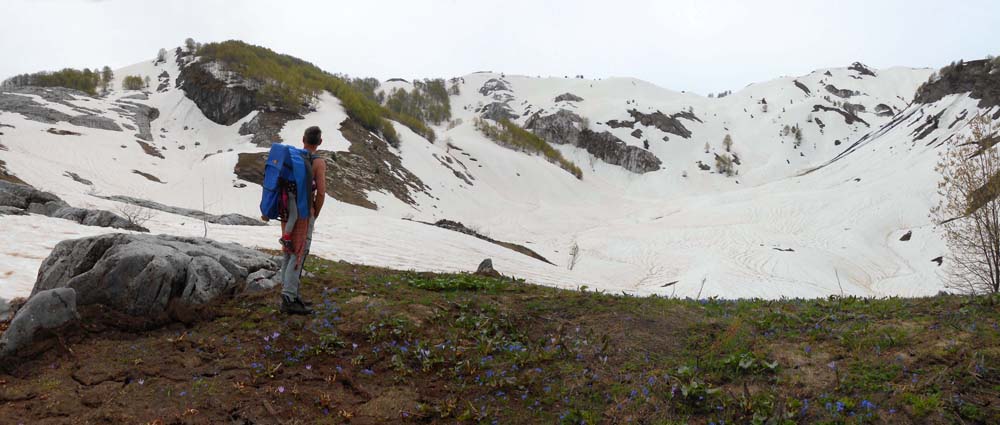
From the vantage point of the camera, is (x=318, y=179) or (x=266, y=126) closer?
(x=318, y=179)

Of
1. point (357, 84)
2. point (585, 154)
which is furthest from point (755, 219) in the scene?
point (357, 84)

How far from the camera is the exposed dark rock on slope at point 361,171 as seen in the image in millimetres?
42044

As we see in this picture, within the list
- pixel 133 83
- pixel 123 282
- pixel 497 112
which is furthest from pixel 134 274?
pixel 497 112

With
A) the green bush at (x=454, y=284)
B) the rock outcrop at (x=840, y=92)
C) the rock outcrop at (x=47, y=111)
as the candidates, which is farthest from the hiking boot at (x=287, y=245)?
the rock outcrop at (x=840, y=92)

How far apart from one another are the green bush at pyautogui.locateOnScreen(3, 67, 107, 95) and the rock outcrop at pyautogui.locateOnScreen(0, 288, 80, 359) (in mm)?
104970

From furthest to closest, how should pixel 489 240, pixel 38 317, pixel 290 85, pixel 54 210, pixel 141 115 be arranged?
pixel 290 85 < pixel 141 115 < pixel 489 240 < pixel 54 210 < pixel 38 317

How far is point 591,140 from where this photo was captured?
12169 centimetres

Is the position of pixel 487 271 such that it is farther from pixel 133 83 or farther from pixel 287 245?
pixel 133 83

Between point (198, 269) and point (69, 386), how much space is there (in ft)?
9.29

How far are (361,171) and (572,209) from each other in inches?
1333

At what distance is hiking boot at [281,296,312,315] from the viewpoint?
7320 mm

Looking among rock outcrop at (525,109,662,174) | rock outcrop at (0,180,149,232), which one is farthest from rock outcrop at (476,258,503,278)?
rock outcrop at (525,109,662,174)

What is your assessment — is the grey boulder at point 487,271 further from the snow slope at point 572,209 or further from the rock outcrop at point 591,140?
the rock outcrop at point 591,140

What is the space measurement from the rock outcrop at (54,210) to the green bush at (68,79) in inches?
3542
